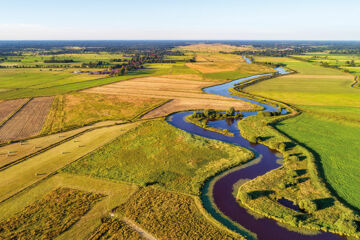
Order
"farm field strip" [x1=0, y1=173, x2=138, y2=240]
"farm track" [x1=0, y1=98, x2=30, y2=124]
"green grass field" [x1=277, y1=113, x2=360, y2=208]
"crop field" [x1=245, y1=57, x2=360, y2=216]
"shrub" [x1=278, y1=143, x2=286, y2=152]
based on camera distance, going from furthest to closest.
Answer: "farm track" [x1=0, y1=98, x2=30, y2=124]
"shrub" [x1=278, y1=143, x2=286, y2=152]
"crop field" [x1=245, y1=57, x2=360, y2=216]
"green grass field" [x1=277, y1=113, x2=360, y2=208]
"farm field strip" [x1=0, y1=173, x2=138, y2=240]

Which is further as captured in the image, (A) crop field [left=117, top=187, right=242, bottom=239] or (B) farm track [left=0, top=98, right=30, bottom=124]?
(B) farm track [left=0, top=98, right=30, bottom=124]

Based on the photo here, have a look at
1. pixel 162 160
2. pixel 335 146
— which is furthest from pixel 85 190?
pixel 335 146

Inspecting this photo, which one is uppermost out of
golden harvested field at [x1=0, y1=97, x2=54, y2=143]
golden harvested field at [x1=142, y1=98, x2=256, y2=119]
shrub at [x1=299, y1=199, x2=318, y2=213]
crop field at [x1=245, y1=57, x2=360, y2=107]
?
crop field at [x1=245, y1=57, x2=360, y2=107]

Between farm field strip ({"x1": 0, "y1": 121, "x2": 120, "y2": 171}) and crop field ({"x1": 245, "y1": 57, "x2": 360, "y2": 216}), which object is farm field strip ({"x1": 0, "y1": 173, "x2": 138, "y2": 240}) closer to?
farm field strip ({"x1": 0, "y1": 121, "x2": 120, "y2": 171})

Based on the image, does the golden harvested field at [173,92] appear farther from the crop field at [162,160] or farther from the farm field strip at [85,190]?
the farm field strip at [85,190]

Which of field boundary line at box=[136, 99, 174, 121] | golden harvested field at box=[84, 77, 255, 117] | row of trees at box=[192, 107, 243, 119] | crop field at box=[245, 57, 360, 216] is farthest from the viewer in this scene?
golden harvested field at box=[84, 77, 255, 117]

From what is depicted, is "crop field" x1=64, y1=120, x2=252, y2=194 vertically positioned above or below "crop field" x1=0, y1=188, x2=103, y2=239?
above

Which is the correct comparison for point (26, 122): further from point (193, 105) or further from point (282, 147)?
point (282, 147)

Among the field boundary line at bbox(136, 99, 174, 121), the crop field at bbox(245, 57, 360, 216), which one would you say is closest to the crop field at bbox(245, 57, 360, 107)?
the crop field at bbox(245, 57, 360, 216)

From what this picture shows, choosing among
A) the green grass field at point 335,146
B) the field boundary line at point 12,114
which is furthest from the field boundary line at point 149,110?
the green grass field at point 335,146
